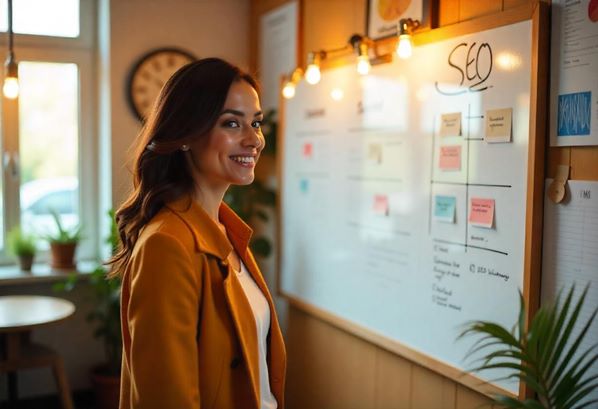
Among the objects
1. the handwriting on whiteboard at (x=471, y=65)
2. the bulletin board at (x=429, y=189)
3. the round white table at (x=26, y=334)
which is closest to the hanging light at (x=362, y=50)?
the bulletin board at (x=429, y=189)

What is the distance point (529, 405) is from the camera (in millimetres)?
1481

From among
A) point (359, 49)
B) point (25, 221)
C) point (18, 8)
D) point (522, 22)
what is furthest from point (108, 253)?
point (522, 22)

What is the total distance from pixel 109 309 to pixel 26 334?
0.41 meters

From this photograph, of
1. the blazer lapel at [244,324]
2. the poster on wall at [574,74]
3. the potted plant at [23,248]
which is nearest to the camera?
the blazer lapel at [244,324]

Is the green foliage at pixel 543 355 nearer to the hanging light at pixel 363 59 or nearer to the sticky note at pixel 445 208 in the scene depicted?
the sticky note at pixel 445 208

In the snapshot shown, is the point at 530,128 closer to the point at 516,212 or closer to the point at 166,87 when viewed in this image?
the point at 516,212

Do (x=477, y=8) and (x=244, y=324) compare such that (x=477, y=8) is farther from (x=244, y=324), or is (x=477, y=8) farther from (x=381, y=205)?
(x=244, y=324)

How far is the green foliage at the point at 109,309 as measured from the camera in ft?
11.0

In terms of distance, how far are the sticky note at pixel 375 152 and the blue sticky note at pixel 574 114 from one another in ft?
2.74

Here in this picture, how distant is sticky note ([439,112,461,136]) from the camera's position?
7.00ft

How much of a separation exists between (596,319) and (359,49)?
4.05 ft

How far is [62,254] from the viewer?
3537mm

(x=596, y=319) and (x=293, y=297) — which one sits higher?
(x=596, y=319)

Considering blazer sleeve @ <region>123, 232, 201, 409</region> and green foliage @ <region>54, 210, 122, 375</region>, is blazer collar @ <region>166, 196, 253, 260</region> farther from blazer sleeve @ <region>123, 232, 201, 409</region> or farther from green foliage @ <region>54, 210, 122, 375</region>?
green foliage @ <region>54, 210, 122, 375</region>
